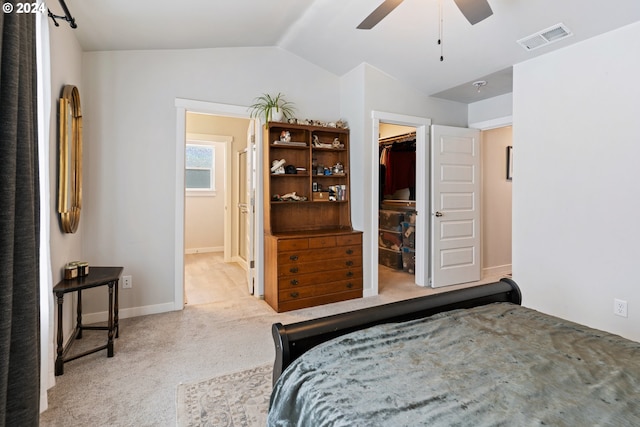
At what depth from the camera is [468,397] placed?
0.93 m

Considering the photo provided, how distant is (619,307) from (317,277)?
259cm

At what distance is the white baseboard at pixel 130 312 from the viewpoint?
9.86 ft

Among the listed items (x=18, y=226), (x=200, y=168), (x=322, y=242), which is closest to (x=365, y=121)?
(x=322, y=242)

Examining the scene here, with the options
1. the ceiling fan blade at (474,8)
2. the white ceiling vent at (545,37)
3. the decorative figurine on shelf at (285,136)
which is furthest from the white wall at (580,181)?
the decorative figurine on shelf at (285,136)

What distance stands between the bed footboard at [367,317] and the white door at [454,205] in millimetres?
2376

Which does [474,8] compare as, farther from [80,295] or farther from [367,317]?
[80,295]

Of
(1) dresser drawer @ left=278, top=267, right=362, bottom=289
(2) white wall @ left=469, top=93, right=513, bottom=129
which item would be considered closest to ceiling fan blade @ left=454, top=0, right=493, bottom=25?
(2) white wall @ left=469, top=93, right=513, bottom=129

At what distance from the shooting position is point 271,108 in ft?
12.0

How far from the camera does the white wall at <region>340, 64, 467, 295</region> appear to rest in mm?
3842

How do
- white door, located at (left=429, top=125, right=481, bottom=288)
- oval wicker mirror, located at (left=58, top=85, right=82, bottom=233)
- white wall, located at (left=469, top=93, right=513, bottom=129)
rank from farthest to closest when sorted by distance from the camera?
white door, located at (left=429, top=125, right=481, bottom=288), white wall, located at (left=469, top=93, right=513, bottom=129), oval wicker mirror, located at (left=58, top=85, right=82, bottom=233)

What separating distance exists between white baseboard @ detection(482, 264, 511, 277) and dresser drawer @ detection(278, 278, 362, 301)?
2425 millimetres

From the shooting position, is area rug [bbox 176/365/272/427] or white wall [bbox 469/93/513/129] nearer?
area rug [bbox 176/365/272/427]

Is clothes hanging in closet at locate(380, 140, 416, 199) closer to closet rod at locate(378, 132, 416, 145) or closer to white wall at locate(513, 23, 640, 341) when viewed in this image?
closet rod at locate(378, 132, 416, 145)

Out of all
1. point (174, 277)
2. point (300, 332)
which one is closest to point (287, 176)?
point (174, 277)
